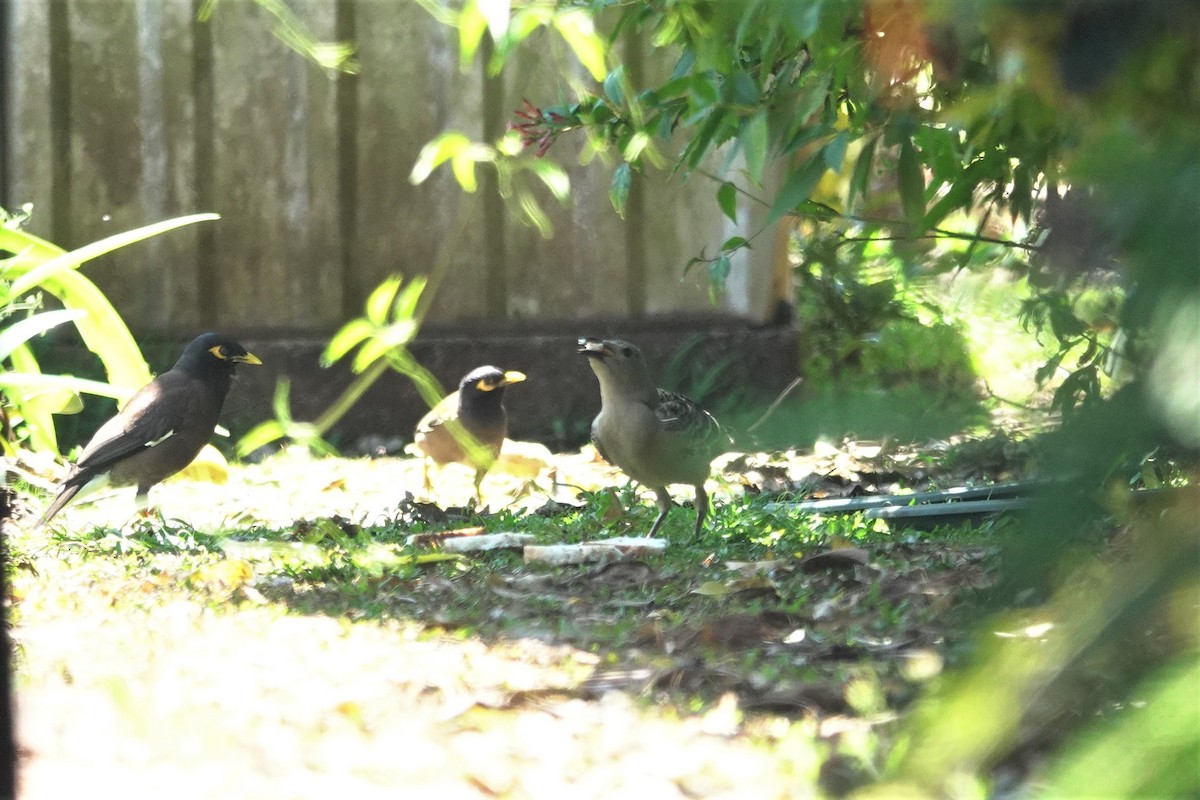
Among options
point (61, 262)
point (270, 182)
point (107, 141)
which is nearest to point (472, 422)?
point (61, 262)

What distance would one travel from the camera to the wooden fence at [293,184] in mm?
7328

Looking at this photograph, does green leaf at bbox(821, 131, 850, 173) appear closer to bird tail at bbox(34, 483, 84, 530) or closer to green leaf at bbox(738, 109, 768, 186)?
green leaf at bbox(738, 109, 768, 186)

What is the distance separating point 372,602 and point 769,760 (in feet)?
5.72

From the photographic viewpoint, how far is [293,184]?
748 cm

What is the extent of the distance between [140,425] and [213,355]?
0.73m

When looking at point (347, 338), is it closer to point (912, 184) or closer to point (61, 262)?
point (912, 184)

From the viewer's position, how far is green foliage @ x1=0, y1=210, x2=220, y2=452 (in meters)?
5.18

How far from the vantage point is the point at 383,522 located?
211 inches

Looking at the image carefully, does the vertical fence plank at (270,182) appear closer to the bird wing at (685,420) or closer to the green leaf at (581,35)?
the bird wing at (685,420)

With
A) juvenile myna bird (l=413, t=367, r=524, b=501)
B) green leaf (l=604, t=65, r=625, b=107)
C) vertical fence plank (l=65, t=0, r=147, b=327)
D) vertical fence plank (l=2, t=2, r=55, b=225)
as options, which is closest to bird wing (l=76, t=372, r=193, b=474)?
juvenile myna bird (l=413, t=367, r=524, b=501)

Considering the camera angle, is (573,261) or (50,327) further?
(573,261)

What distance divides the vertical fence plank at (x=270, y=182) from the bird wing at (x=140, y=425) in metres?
1.55

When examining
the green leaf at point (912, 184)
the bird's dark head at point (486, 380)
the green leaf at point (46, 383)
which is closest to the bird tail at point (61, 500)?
→ the green leaf at point (46, 383)

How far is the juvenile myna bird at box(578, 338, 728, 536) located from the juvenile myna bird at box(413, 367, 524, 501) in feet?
2.89
